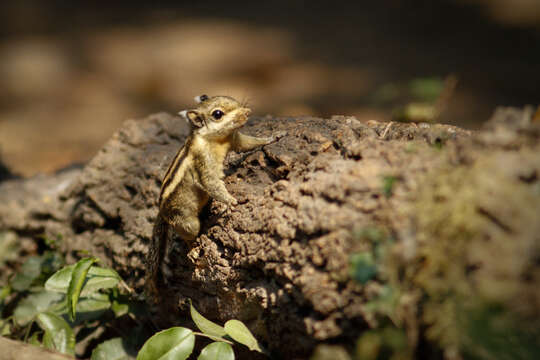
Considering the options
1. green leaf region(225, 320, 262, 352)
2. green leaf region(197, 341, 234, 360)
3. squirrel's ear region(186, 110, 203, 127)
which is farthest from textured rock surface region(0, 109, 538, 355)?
squirrel's ear region(186, 110, 203, 127)

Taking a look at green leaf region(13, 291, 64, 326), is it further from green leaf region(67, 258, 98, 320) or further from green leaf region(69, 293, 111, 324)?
green leaf region(67, 258, 98, 320)

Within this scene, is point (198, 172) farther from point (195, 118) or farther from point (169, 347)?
point (169, 347)

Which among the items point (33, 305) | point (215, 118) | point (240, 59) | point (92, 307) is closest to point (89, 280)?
point (92, 307)

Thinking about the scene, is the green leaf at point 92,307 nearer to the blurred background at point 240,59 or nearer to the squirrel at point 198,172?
the squirrel at point 198,172

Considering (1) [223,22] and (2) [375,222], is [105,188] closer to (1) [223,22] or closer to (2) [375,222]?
(2) [375,222]

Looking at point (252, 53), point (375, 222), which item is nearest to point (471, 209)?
point (375, 222)

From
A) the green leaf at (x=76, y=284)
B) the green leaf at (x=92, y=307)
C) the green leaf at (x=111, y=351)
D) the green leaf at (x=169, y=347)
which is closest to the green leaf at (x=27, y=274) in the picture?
the green leaf at (x=92, y=307)

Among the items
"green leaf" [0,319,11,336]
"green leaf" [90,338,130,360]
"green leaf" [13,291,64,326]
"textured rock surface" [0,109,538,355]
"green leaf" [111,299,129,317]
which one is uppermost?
"textured rock surface" [0,109,538,355]
